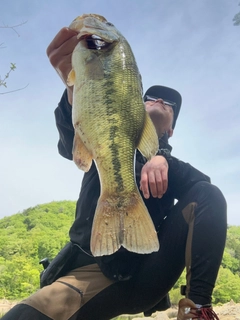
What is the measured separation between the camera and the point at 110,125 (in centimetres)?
140

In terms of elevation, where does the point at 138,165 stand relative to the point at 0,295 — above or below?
above

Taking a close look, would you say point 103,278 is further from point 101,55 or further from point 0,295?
point 0,295

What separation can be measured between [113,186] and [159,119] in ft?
3.59

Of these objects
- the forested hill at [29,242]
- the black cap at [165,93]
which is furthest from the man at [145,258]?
the forested hill at [29,242]

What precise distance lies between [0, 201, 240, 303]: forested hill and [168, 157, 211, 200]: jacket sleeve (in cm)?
618

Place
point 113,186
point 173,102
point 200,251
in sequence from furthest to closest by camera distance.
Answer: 1. point 173,102
2. point 200,251
3. point 113,186

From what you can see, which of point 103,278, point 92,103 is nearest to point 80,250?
point 103,278

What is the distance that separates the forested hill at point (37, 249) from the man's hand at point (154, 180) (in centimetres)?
647

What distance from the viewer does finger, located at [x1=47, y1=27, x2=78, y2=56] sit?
63.9 inches

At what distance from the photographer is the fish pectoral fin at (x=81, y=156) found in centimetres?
143

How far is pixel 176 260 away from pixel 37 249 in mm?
16209

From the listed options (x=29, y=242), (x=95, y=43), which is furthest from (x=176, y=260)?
(x=29, y=242)

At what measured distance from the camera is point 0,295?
40.7ft

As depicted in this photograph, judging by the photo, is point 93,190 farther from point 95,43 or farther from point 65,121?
point 95,43
